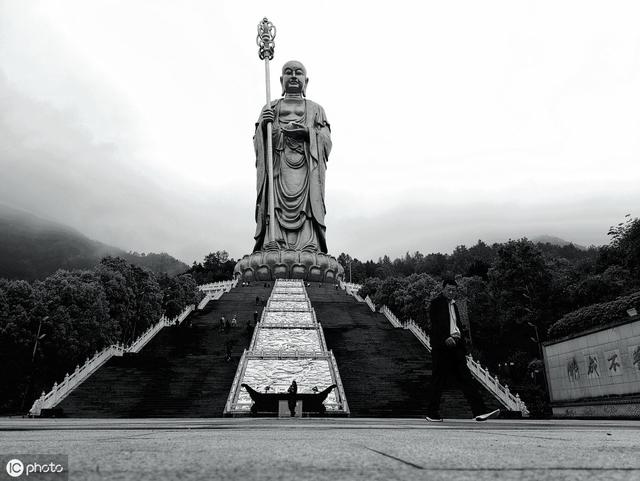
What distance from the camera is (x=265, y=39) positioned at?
3856 cm

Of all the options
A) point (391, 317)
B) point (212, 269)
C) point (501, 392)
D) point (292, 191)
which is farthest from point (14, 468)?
point (212, 269)

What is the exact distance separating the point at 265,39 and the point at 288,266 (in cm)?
1589

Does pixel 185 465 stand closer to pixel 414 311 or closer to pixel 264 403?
pixel 264 403

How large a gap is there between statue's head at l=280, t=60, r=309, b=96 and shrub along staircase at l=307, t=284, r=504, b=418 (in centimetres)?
2096

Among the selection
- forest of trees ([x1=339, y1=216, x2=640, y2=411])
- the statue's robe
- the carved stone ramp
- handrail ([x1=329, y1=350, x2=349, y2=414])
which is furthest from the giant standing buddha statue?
handrail ([x1=329, y1=350, x2=349, y2=414])

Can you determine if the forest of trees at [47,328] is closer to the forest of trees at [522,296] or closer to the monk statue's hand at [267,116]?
the forest of trees at [522,296]

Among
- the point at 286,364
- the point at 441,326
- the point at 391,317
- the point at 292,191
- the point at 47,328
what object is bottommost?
the point at 441,326

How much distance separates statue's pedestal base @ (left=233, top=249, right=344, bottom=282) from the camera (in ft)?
139

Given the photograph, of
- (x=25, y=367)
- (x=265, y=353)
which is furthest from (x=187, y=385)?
(x=25, y=367)

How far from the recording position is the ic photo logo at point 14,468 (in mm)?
1356

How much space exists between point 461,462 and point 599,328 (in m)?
10.7

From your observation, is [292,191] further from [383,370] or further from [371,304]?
[383,370]

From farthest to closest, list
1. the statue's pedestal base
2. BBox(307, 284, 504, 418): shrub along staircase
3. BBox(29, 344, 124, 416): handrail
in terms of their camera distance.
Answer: the statue's pedestal base < BBox(307, 284, 504, 418): shrub along staircase < BBox(29, 344, 124, 416): handrail

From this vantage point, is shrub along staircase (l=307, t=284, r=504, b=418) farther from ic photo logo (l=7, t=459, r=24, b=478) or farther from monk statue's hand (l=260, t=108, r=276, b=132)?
monk statue's hand (l=260, t=108, r=276, b=132)
